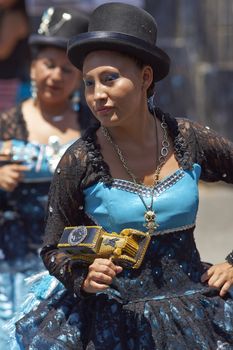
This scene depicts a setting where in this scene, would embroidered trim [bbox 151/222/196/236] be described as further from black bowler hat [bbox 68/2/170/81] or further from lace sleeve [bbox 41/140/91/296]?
black bowler hat [bbox 68/2/170/81]

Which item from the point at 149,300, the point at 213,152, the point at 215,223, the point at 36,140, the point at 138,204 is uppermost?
the point at 213,152

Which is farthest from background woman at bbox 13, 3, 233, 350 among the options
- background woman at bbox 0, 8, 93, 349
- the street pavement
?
the street pavement

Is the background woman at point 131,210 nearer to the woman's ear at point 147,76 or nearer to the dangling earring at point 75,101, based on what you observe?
the woman's ear at point 147,76

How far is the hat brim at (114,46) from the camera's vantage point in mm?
3535

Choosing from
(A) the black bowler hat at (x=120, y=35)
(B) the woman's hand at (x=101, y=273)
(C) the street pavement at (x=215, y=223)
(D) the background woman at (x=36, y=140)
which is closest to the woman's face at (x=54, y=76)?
(D) the background woman at (x=36, y=140)

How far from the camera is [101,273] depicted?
11.0 ft

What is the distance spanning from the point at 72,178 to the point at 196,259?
1.79 ft

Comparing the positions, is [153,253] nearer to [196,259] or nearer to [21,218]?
[196,259]

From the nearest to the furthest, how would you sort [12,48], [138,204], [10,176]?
[138,204] → [10,176] → [12,48]

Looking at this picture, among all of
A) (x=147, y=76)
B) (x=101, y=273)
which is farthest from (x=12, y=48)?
(x=101, y=273)

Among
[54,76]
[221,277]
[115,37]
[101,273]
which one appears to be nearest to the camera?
[101,273]

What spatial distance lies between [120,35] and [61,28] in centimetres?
211

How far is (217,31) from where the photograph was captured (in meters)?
10.9

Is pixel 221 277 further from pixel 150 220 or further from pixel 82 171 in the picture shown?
pixel 82 171
